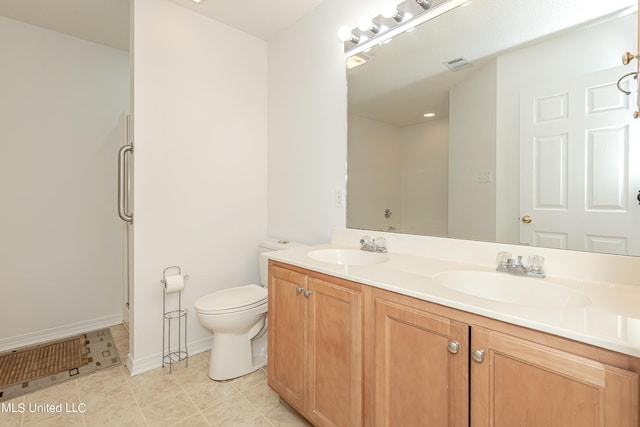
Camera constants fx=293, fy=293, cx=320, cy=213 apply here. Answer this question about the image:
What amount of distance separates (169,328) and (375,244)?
1592 mm

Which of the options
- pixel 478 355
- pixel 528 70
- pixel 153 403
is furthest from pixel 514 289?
pixel 153 403

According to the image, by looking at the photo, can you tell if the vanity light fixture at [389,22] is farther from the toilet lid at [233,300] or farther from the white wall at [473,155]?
the toilet lid at [233,300]

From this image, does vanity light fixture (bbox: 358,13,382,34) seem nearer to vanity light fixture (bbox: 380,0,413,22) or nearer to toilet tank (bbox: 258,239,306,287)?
vanity light fixture (bbox: 380,0,413,22)

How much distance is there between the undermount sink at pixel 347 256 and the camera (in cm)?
164

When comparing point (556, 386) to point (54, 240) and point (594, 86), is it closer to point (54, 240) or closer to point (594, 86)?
point (594, 86)


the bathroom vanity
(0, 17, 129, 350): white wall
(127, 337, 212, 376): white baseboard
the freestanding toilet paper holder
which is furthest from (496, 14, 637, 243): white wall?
(0, 17, 129, 350): white wall

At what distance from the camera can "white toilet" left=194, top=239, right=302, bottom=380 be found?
1772mm

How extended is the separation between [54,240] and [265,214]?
5.87 ft

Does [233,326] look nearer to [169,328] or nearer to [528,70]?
[169,328]

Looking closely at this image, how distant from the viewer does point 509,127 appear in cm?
126

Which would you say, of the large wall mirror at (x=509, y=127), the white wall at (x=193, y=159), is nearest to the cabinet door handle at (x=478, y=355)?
the large wall mirror at (x=509, y=127)

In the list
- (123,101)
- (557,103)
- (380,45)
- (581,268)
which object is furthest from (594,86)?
(123,101)

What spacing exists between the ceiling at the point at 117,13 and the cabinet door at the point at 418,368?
7.09ft

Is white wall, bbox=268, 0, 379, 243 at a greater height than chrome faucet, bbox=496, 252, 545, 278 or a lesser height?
greater
